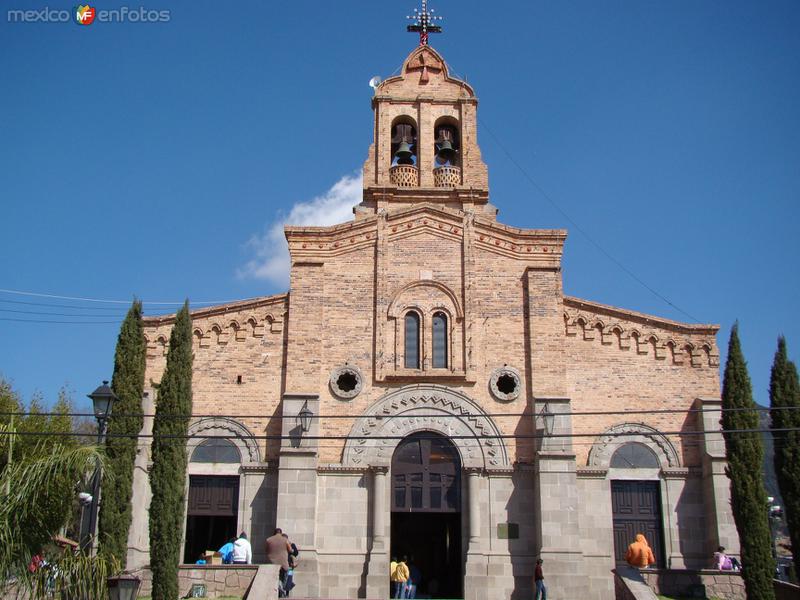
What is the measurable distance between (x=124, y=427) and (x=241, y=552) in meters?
4.38

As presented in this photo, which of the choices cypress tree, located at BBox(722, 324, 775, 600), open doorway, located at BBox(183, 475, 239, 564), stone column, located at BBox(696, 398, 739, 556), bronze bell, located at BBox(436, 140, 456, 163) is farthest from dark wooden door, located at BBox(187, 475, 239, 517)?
cypress tree, located at BBox(722, 324, 775, 600)

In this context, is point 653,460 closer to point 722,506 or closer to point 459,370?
point 722,506

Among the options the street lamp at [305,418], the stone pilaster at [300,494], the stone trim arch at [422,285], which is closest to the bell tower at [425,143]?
the stone trim arch at [422,285]

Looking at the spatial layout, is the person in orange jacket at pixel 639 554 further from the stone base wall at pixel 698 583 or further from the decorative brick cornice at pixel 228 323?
the decorative brick cornice at pixel 228 323

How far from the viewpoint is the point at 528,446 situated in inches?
1013

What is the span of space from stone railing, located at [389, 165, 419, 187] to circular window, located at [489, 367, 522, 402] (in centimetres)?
711

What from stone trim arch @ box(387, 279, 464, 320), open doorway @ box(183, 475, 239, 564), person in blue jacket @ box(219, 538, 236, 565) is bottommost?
person in blue jacket @ box(219, 538, 236, 565)

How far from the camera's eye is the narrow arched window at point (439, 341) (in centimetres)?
2666

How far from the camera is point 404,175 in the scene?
2984cm

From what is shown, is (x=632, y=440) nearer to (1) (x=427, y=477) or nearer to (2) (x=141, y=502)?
(1) (x=427, y=477)

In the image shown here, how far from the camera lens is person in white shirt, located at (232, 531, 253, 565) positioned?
77.9ft

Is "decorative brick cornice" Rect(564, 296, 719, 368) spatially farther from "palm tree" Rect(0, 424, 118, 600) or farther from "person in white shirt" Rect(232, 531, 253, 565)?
"palm tree" Rect(0, 424, 118, 600)

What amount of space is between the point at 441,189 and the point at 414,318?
15.8 ft

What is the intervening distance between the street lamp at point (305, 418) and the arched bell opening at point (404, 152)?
8.42 m
